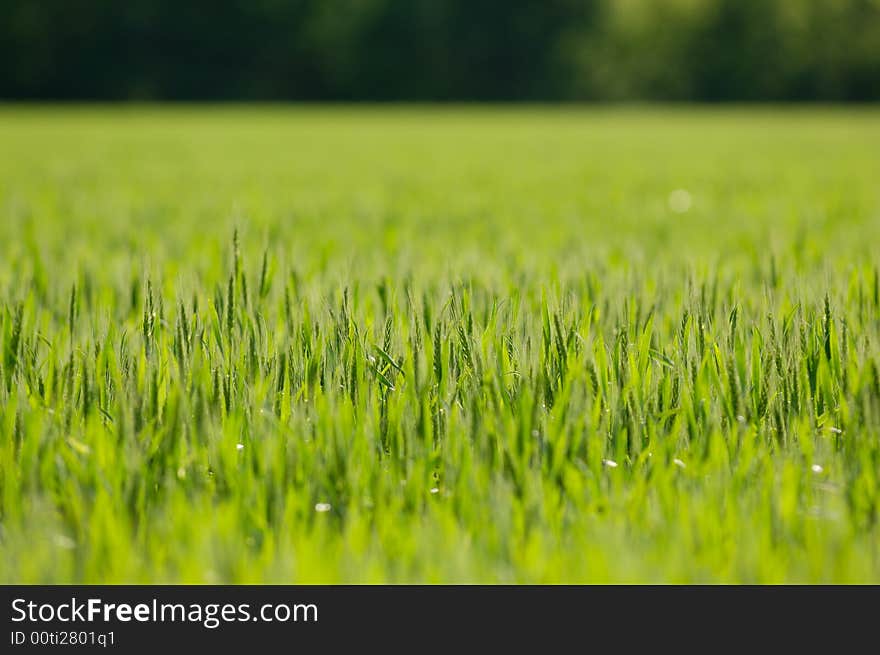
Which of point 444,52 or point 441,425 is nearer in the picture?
point 441,425

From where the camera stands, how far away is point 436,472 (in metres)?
1.53

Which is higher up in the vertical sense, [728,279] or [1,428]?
[728,279]

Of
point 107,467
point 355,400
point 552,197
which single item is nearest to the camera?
point 107,467

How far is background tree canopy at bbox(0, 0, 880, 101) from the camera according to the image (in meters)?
43.9

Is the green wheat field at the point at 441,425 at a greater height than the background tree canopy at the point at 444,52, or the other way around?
the background tree canopy at the point at 444,52

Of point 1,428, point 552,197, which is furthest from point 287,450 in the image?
point 552,197

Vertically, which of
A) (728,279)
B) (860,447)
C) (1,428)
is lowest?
(860,447)

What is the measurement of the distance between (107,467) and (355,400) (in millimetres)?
517

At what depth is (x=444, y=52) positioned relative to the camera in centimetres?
4819

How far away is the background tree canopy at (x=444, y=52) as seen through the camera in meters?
43.9

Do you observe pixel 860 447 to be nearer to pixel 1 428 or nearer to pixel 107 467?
pixel 107 467

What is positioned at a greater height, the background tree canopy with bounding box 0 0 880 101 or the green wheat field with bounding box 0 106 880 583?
the background tree canopy with bounding box 0 0 880 101

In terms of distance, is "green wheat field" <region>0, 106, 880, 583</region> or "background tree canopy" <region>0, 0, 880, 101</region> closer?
"green wheat field" <region>0, 106, 880, 583</region>

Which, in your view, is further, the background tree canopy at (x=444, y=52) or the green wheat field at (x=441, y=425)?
the background tree canopy at (x=444, y=52)
